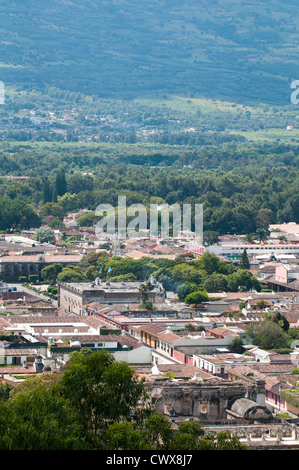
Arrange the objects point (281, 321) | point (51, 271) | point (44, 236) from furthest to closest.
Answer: point (44, 236) < point (51, 271) < point (281, 321)

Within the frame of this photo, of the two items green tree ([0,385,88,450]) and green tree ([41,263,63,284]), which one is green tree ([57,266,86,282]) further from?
green tree ([0,385,88,450])

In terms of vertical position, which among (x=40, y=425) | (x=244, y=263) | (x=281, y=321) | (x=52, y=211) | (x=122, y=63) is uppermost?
(x=122, y=63)

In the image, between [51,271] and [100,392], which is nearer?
[100,392]

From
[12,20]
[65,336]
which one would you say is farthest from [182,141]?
[65,336]

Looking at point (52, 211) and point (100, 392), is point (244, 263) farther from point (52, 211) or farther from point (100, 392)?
point (100, 392)

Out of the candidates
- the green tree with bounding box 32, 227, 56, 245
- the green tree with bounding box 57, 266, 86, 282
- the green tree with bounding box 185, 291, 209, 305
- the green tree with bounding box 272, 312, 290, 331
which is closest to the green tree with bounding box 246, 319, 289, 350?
the green tree with bounding box 272, 312, 290, 331

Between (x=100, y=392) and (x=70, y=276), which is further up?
(x=100, y=392)

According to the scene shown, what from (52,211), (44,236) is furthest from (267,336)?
(52,211)

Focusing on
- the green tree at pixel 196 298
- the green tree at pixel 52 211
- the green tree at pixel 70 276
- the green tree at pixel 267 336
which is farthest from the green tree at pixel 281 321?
the green tree at pixel 52 211

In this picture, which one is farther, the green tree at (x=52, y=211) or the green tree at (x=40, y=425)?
the green tree at (x=52, y=211)

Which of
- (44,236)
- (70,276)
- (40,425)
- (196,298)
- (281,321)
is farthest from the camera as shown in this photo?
(44,236)

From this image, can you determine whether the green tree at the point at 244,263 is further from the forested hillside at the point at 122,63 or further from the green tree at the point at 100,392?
the forested hillside at the point at 122,63
